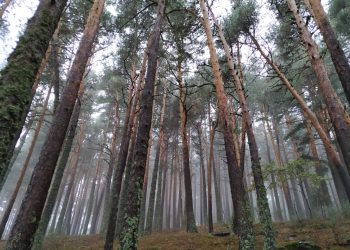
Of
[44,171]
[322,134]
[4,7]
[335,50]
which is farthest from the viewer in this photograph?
[4,7]

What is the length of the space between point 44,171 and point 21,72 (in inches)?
123

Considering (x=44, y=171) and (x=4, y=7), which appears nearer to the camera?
(x=44, y=171)

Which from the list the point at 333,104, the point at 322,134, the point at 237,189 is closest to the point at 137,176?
the point at 237,189

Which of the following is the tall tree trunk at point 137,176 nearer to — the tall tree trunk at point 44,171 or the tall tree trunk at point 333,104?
the tall tree trunk at point 44,171

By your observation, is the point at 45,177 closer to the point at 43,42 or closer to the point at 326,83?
the point at 43,42

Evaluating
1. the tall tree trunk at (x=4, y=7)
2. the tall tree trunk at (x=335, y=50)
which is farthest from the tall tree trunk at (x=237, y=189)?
the tall tree trunk at (x=4, y=7)

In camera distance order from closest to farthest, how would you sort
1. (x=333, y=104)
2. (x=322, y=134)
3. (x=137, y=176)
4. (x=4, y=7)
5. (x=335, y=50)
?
(x=137, y=176) → (x=335, y=50) → (x=333, y=104) → (x=322, y=134) → (x=4, y=7)

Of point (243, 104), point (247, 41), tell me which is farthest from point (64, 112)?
point (247, 41)

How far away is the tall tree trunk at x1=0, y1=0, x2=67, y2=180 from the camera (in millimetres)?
2316

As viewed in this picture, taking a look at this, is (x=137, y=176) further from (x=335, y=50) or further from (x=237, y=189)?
(x=335, y=50)

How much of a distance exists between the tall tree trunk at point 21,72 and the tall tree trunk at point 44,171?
250cm

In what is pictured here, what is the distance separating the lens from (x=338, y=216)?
1306 centimetres

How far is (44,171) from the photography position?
5.18m

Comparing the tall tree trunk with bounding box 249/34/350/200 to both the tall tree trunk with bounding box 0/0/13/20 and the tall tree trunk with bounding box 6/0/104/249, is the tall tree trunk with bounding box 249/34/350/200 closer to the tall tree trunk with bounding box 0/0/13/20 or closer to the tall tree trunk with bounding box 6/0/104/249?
the tall tree trunk with bounding box 6/0/104/249
